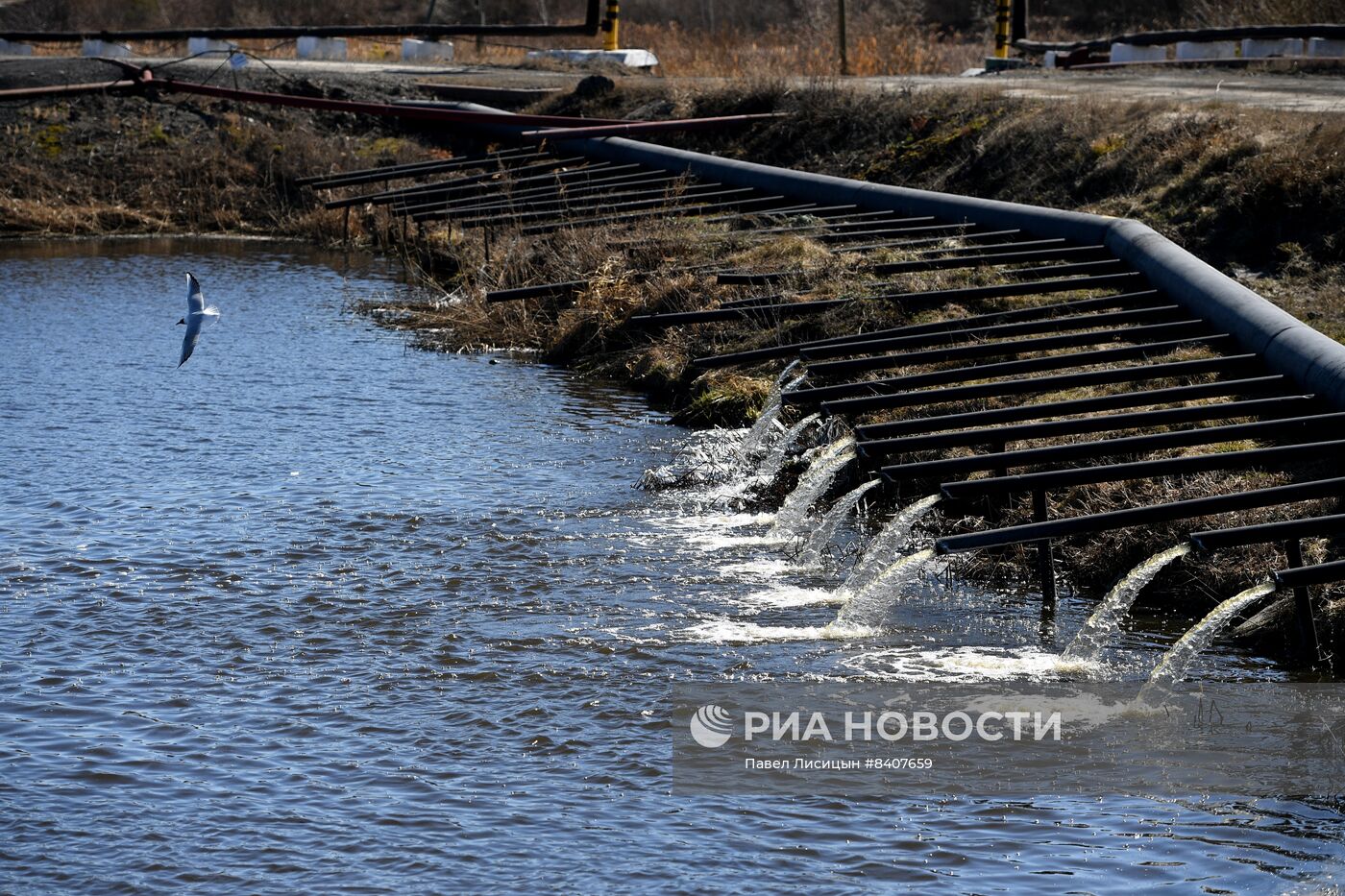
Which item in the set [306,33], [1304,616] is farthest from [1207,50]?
Answer: [1304,616]

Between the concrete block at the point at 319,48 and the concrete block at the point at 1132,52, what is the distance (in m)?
15.2

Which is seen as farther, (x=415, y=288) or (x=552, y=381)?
(x=415, y=288)

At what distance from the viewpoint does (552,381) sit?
14.3m

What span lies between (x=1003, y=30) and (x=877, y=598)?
72.2 feet

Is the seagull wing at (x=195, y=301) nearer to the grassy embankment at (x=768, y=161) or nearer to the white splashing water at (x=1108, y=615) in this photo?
the grassy embankment at (x=768, y=161)

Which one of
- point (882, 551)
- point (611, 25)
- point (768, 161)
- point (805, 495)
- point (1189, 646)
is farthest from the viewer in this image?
point (611, 25)

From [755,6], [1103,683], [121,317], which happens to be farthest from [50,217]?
[755,6]

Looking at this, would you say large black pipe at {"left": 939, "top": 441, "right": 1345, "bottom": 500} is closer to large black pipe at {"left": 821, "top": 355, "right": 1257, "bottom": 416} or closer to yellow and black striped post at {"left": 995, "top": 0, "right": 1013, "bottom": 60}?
large black pipe at {"left": 821, "top": 355, "right": 1257, "bottom": 416}

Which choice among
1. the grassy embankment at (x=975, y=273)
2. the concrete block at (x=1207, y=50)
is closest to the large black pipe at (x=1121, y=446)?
the grassy embankment at (x=975, y=273)

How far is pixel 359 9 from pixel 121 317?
34.3 m

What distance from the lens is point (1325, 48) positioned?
21516 millimetres

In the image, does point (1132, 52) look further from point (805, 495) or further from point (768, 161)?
point (805, 495)

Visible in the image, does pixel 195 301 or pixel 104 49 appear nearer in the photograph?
pixel 195 301

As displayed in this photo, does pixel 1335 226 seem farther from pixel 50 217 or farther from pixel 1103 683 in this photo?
pixel 50 217
